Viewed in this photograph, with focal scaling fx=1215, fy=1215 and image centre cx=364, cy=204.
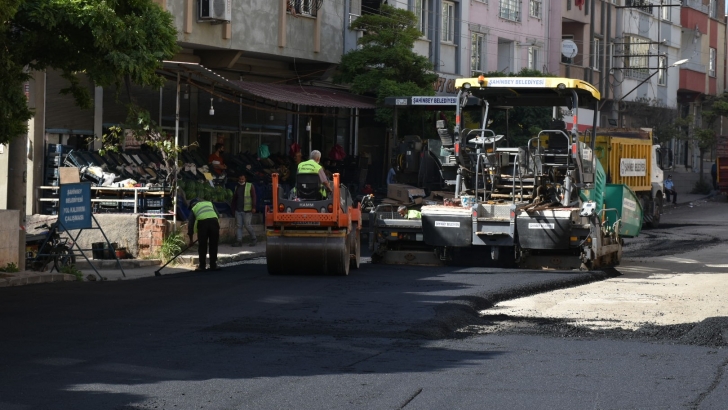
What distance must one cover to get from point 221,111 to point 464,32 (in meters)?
12.9

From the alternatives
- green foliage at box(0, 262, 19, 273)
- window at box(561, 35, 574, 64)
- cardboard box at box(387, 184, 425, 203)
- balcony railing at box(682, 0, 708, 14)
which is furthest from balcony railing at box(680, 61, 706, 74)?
green foliage at box(0, 262, 19, 273)

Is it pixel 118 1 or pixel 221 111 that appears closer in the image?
pixel 118 1

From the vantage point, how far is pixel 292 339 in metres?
11.6

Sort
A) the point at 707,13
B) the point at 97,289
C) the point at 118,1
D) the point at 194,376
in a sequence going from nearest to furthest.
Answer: the point at 194,376, the point at 118,1, the point at 97,289, the point at 707,13

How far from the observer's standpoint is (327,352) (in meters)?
10.9

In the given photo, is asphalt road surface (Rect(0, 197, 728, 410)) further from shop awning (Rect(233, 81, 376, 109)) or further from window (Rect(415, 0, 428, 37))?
window (Rect(415, 0, 428, 37))

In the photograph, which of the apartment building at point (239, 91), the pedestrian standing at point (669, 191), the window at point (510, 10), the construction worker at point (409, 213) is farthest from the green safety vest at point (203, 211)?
the pedestrian standing at point (669, 191)

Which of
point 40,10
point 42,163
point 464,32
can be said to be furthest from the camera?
point 464,32

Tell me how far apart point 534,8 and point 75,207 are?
3034 centimetres

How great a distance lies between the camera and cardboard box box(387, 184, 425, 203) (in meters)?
21.0

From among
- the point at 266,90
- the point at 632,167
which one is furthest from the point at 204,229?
the point at 632,167

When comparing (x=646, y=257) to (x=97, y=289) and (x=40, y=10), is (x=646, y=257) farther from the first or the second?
(x=40, y=10)

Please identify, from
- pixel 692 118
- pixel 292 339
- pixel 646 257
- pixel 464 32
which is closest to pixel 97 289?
pixel 292 339

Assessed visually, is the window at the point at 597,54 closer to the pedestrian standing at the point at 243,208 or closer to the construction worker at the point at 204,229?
the pedestrian standing at the point at 243,208
